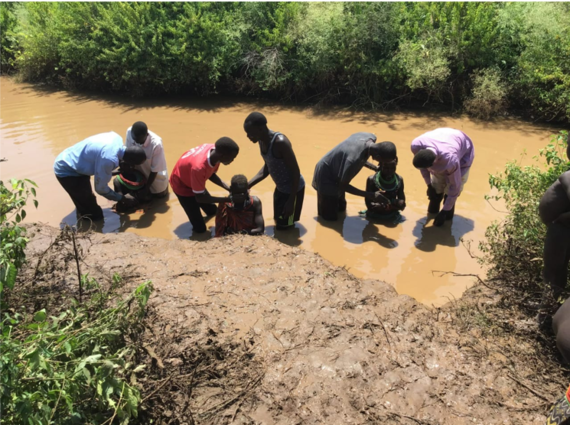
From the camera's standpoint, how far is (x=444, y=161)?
187 inches

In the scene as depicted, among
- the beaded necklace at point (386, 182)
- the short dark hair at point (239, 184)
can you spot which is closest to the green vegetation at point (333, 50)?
the beaded necklace at point (386, 182)

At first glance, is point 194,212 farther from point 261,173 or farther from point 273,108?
point 273,108

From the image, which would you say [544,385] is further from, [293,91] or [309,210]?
[293,91]

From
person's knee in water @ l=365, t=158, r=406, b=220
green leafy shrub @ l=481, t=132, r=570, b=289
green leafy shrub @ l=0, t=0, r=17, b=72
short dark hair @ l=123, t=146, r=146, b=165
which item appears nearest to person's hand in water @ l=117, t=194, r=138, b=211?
short dark hair @ l=123, t=146, r=146, b=165

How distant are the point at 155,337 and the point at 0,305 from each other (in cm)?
89

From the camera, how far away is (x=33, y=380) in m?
1.82

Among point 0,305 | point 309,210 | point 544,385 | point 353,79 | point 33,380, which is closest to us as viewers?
point 33,380

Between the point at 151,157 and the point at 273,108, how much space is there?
4311mm

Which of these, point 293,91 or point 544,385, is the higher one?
point 293,91

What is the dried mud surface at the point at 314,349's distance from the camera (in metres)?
2.48

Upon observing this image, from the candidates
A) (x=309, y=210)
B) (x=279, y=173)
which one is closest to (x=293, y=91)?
(x=309, y=210)

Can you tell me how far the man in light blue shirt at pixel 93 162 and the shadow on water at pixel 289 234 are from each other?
175 centimetres

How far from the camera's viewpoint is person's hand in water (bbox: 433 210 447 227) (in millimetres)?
5266

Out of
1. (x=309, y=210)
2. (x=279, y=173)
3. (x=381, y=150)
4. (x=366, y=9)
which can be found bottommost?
(x=309, y=210)
